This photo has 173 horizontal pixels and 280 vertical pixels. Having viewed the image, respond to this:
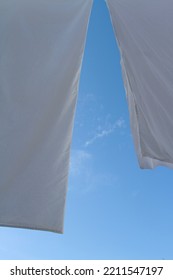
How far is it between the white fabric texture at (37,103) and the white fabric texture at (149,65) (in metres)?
0.21

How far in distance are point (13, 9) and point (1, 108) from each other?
56 centimetres

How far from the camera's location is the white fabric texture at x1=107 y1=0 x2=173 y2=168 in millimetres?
1716

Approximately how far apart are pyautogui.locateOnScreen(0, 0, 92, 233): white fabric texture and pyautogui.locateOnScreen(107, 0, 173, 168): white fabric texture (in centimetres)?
21

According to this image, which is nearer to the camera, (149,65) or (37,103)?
(37,103)

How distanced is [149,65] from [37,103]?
569 mm

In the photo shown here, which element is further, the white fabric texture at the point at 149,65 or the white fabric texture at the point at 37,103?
the white fabric texture at the point at 149,65

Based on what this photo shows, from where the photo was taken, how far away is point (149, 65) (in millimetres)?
1795

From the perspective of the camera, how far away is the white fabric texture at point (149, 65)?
5.63ft

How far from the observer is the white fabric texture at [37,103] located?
4.91 feet

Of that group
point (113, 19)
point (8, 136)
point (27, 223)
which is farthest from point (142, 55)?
point (27, 223)

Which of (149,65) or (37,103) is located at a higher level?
(149,65)

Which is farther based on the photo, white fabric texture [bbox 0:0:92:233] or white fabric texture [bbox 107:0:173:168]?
white fabric texture [bbox 107:0:173:168]

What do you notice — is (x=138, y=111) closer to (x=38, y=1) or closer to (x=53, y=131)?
(x=53, y=131)

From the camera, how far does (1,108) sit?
5.35 ft
